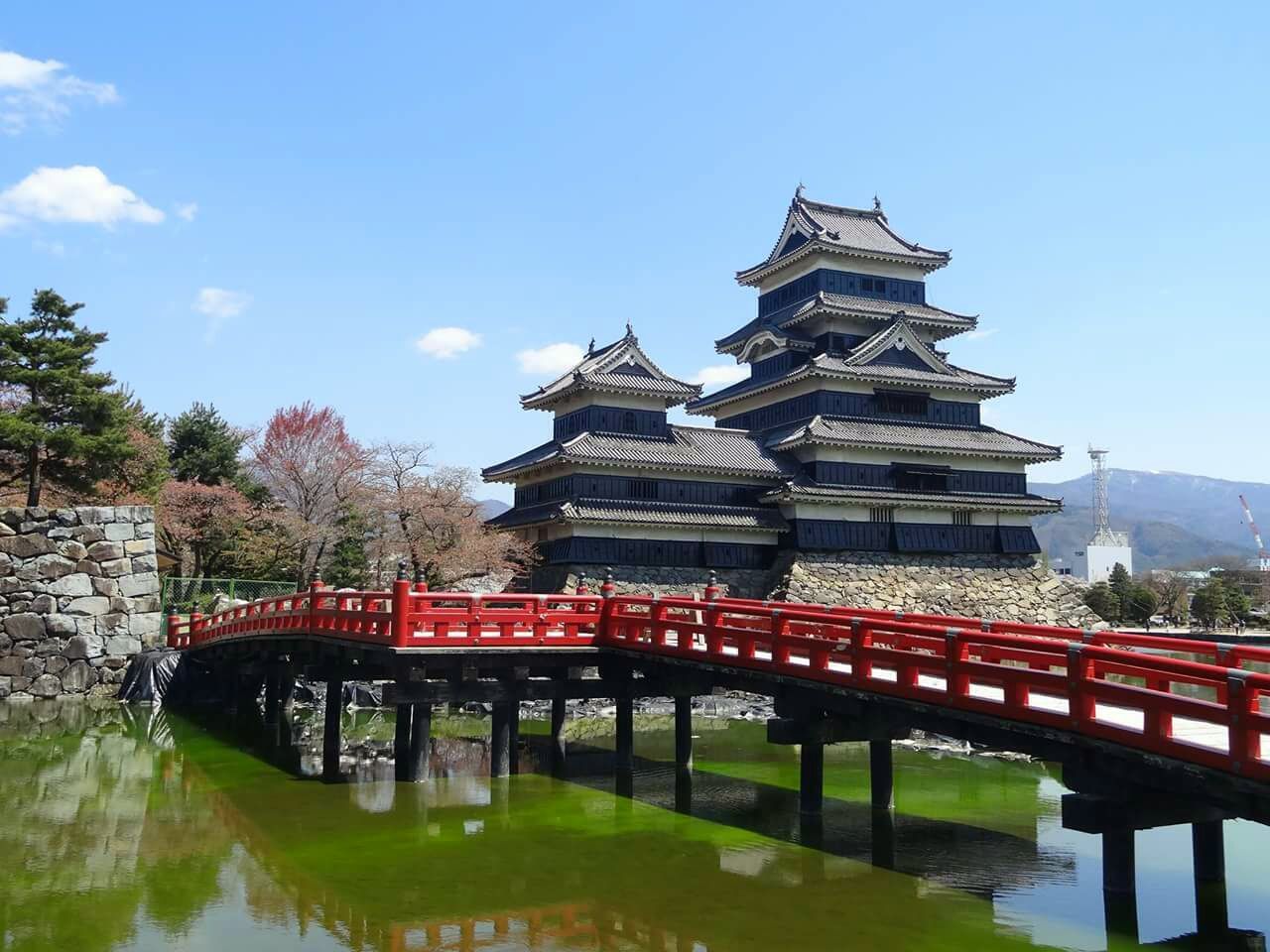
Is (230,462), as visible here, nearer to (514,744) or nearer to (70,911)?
(514,744)

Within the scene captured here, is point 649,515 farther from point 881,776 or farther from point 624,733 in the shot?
point 881,776

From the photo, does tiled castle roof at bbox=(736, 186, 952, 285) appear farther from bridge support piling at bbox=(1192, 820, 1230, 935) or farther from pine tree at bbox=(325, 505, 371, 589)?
bridge support piling at bbox=(1192, 820, 1230, 935)

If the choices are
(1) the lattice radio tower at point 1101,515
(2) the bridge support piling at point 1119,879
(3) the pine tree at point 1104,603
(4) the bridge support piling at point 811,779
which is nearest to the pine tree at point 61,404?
(4) the bridge support piling at point 811,779

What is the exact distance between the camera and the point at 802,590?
39.2 m

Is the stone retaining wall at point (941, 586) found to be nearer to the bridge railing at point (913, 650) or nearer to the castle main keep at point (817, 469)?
the castle main keep at point (817, 469)

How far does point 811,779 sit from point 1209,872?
19.1 ft

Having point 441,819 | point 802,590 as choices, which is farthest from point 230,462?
point 441,819

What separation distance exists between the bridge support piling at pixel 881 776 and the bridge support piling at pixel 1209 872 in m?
4.86

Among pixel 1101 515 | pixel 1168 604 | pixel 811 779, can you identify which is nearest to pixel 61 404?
pixel 811 779

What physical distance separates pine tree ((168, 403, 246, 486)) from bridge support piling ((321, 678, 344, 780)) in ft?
84.5

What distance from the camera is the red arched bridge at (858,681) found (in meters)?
10.5

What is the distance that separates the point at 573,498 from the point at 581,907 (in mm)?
26636

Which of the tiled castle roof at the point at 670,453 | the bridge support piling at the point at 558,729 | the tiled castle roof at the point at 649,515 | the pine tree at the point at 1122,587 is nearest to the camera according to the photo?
the bridge support piling at the point at 558,729

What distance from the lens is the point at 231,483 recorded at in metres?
46.2
